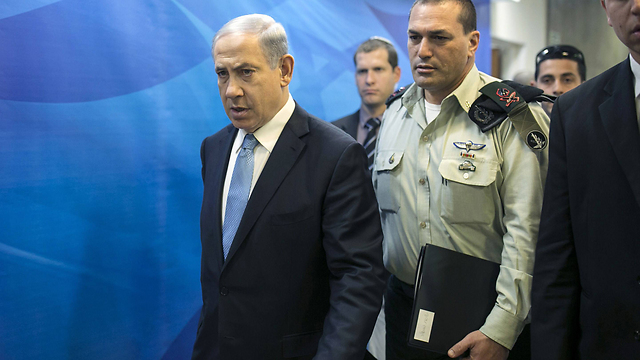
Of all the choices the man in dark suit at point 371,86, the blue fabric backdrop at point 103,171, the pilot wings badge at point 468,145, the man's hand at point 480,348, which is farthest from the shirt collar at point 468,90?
the blue fabric backdrop at point 103,171

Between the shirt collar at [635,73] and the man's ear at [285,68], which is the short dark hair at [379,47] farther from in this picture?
the shirt collar at [635,73]

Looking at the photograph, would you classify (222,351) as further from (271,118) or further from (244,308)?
(271,118)

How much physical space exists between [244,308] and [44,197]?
0.96 m

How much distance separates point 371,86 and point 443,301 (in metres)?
1.49

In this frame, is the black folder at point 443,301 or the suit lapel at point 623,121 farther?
the black folder at point 443,301

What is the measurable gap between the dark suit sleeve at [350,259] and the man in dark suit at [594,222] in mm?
418

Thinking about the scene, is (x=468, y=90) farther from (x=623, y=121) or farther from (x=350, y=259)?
(x=350, y=259)

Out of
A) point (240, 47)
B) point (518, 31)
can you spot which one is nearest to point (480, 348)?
point (240, 47)

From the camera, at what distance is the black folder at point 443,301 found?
1383mm

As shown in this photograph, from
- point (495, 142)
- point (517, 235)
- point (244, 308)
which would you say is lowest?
point (244, 308)

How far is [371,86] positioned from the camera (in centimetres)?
259

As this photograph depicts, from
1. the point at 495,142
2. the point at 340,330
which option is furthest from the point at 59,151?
the point at 495,142

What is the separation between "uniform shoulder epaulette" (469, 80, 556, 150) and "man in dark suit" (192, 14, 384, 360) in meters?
0.43

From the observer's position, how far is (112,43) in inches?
75.1
